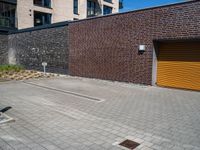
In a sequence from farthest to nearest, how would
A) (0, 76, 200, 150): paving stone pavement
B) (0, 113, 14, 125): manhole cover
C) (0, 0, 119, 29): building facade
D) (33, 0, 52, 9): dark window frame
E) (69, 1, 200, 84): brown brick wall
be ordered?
(33, 0, 52, 9): dark window frame → (0, 0, 119, 29): building facade → (69, 1, 200, 84): brown brick wall → (0, 113, 14, 125): manhole cover → (0, 76, 200, 150): paving stone pavement

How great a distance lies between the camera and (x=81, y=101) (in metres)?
8.42

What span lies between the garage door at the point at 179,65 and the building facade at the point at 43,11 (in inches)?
732

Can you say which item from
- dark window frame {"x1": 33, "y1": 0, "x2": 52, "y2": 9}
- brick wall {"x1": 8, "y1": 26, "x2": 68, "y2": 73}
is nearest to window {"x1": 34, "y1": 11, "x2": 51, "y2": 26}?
dark window frame {"x1": 33, "y1": 0, "x2": 52, "y2": 9}

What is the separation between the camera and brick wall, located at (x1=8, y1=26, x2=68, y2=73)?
17108 millimetres

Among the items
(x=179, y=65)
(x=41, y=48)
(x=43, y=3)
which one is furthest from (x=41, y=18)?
(x=179, y=65)

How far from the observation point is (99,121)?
6.09m

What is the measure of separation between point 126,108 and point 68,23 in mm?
10773

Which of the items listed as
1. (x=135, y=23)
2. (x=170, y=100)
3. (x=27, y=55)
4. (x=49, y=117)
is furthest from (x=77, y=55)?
(x=49, y=117)

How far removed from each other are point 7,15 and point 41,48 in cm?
926

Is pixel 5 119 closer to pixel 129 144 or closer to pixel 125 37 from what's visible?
pixel 129 144

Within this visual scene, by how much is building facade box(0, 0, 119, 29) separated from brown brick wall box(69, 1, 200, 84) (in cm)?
1207

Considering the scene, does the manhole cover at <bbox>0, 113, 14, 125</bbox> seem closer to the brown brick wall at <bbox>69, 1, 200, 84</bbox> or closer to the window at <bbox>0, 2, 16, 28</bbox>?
the brown brick wall at <bbox>69, 1, 200, 84</bbox>

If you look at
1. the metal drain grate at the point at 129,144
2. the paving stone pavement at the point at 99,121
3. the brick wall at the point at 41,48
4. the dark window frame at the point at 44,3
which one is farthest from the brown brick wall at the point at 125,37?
the dark window frame at the point at 44,3

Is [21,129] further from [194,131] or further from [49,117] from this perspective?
[194,131]
